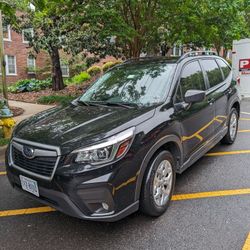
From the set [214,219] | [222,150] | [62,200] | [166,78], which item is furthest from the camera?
[222,150]

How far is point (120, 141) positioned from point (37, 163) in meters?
0.83

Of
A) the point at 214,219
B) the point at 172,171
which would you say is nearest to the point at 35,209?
the point at 172,171

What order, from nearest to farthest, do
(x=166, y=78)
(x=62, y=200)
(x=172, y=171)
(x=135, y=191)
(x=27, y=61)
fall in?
(x=62, y=200)
(x=135, y=191)
(x=172, y=171)
(x=166, y=78)
(x=27, y=61)

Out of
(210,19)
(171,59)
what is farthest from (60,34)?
(171,59)

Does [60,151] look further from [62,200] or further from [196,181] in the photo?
[196,181]

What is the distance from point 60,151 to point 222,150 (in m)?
3.64

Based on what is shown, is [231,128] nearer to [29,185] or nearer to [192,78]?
[192,78]

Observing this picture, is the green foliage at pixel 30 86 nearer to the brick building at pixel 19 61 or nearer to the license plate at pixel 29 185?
the brick building at pixel 19 61

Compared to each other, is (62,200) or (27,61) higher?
(27,61)

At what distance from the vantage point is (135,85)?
12.6 feet

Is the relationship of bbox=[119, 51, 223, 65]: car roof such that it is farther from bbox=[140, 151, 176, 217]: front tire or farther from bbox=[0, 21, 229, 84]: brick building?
bbox=[0, 21, 229, 84]: brick building

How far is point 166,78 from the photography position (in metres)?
3.70

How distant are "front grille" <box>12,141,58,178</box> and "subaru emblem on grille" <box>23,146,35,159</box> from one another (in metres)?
0.03

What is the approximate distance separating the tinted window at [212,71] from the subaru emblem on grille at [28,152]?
2.91 meters
